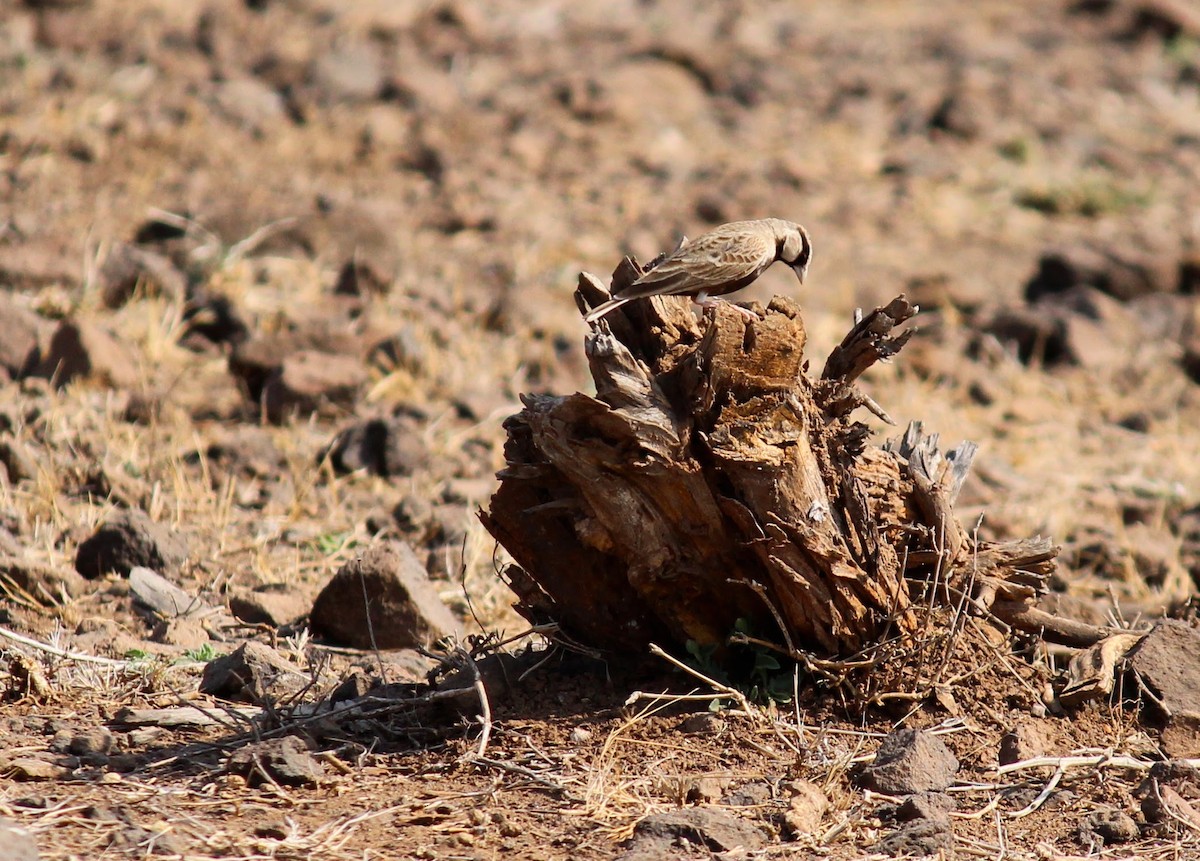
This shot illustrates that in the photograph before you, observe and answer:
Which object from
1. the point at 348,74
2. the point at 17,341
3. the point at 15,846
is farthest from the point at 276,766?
the point at 348,74

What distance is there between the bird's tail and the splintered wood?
48mm

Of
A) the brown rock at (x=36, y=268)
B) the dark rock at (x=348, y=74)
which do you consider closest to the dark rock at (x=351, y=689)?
the brown rock at (x=36, y=268)

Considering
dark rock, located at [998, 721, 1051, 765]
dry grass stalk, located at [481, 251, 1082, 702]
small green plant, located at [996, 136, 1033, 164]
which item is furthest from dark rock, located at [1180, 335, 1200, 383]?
dark rock, located at [998, 721, 1051, 765]

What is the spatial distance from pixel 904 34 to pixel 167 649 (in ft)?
34.9

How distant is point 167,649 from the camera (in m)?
4.40

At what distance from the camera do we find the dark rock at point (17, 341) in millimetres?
6457

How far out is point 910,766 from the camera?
3506 millimetres

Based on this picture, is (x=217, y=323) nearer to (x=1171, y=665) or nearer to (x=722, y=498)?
(x=722, y=498)

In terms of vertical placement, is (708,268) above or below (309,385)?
above

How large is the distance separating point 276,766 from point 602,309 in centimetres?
140

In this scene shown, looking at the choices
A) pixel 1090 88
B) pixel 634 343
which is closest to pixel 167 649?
pixel 634 343

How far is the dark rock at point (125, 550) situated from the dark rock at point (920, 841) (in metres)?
2.79

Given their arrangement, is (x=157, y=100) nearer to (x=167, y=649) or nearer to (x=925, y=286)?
(x=925, y=286)

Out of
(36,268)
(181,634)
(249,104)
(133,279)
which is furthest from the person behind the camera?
(249,104)
